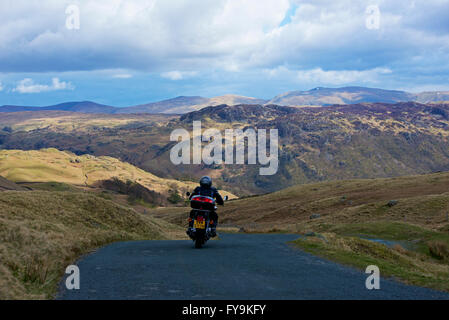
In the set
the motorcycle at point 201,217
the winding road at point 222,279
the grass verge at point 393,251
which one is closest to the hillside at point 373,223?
the grass verge at point 393,251

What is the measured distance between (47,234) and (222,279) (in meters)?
10.4

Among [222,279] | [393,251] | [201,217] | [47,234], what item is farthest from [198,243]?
[393,251]

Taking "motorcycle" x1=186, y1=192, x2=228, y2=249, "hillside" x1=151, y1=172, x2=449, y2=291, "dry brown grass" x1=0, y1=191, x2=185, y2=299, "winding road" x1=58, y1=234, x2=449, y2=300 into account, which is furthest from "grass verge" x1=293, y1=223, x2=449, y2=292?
"dry brown grass" x1=0, y1=191, x2=185, y2=299

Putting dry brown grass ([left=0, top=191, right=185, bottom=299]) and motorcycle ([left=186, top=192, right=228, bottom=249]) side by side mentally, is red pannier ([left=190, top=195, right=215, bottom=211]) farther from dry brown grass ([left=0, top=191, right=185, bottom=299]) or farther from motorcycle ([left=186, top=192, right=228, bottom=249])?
dry brown grass ([left=0, top=191, right=185, bottom=299])

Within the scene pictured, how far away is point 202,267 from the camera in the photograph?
12.9 m

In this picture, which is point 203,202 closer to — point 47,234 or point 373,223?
point 47,234

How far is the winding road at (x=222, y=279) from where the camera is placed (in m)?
Result: 9.52

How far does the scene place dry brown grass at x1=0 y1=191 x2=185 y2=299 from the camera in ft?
35.4

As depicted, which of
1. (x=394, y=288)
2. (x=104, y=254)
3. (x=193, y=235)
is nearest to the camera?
(x=394, y=288)

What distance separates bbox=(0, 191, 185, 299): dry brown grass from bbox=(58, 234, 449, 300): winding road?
29.4 inches
